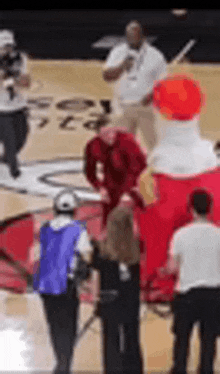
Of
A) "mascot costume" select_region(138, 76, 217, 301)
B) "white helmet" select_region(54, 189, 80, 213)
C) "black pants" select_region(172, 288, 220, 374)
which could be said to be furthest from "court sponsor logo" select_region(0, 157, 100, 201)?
"black pants" select_region(172, 288, 220, 374)

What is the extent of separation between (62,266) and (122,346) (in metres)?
0.66

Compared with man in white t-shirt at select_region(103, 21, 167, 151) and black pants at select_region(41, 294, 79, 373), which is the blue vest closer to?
black pants at select_region(41, 294, 79, 373)

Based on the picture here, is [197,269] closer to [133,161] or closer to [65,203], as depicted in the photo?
[65,203]

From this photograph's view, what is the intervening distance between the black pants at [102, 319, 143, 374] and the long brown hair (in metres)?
0.43

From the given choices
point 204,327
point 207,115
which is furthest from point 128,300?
point 207,115

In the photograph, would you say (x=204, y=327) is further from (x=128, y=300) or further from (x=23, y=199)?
(x=23, y=199)

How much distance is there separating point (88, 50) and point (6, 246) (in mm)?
10805

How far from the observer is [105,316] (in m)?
4.42

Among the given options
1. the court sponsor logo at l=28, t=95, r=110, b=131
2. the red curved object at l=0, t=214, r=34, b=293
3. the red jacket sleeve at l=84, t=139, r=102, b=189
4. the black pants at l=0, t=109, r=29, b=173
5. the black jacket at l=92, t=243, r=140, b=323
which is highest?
the red jacket sleeve at l=84, t=139, r=102, b=189

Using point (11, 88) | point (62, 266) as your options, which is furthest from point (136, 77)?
point (62, 266)

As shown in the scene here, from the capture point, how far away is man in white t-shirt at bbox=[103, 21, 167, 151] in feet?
22.7

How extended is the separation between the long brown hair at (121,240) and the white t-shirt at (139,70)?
2923 mm

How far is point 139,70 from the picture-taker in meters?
6.96

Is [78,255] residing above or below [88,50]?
above
